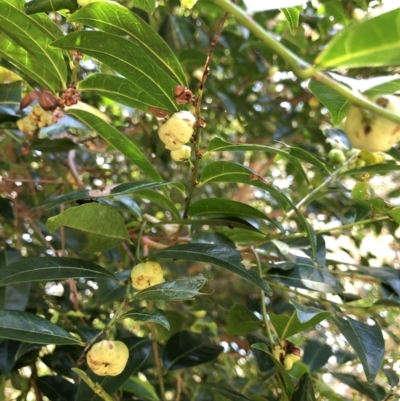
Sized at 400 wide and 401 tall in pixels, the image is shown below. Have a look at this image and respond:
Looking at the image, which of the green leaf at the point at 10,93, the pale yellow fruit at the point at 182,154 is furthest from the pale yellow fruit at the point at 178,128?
the green leaf at the point at 10,93

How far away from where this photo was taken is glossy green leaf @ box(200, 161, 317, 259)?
0.75 metres

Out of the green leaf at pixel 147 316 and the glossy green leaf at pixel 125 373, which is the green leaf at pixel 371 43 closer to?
the green leaf at pixel 147 316

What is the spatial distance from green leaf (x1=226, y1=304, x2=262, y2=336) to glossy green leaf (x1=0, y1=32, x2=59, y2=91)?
1.61 feet

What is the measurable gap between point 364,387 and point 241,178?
0.58m

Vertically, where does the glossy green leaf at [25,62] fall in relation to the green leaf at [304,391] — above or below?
above

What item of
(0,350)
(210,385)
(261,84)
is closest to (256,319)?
(210,385)

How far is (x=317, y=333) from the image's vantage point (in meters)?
1.76

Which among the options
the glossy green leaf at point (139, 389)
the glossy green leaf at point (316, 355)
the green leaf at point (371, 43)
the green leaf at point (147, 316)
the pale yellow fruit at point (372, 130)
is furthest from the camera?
the glossy green leaf at point (316, 355)

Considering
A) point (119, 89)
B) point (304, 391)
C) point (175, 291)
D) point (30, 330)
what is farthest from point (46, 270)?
point (304, 391)

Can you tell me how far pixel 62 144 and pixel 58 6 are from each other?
0.42m

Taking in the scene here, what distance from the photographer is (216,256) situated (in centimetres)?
74

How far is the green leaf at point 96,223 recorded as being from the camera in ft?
2.26

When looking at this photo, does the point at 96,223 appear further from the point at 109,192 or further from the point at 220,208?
the point at 220,208

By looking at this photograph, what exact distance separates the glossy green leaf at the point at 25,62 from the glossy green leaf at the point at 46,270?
297mm
